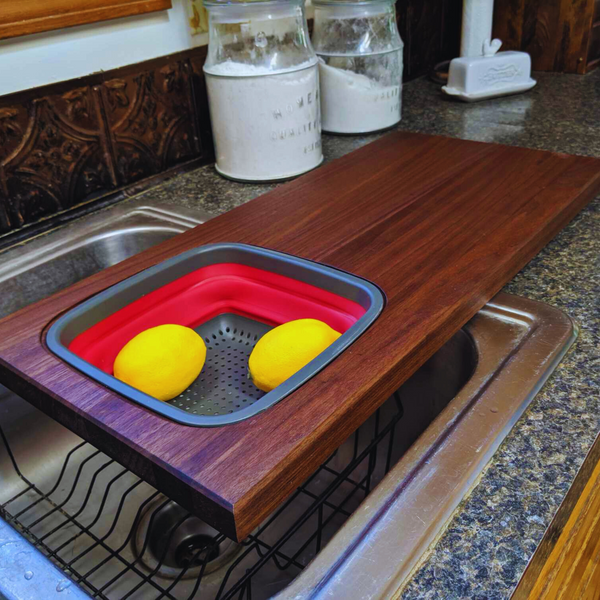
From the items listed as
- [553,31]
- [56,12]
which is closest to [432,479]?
[56,12]

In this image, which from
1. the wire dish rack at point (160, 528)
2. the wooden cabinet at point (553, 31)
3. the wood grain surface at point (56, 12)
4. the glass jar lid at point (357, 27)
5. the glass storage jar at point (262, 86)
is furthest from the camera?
the wooden cabinet at point (553, 31)

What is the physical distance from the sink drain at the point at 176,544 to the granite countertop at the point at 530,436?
367 mm

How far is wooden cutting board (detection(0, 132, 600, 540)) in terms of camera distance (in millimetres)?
435

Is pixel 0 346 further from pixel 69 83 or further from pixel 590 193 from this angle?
pixel 590 193

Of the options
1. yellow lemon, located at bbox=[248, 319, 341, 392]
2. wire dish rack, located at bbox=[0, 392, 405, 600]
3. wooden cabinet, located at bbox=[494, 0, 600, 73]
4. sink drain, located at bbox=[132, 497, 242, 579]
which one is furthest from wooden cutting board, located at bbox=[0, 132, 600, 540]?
wooden cabinet, located at bbox=[494, 0, 600, 73]

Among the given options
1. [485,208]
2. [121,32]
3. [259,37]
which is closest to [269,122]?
[259,37]

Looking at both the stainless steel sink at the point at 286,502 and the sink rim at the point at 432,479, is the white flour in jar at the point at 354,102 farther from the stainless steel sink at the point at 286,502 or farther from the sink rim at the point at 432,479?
the sink rim at the point at 432,479

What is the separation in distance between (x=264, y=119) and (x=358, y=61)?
11.6 inches

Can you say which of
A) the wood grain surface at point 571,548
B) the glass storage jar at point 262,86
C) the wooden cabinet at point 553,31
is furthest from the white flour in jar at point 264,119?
the wooden cabinet at point 553,31

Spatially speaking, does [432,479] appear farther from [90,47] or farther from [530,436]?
[90,47]

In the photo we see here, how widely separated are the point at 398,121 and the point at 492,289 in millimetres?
686

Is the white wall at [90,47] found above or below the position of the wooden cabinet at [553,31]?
above

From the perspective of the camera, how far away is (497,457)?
1.63 feet

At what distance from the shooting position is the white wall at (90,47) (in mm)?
828
